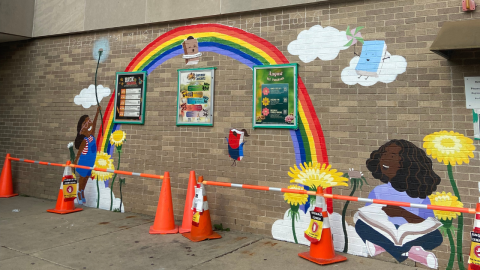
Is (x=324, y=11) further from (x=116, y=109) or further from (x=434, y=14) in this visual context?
(x=116, y=109)

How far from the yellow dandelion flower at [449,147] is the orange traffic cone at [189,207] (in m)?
3.82

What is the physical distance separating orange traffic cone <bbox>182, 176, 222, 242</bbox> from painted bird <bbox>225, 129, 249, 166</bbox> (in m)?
0.88

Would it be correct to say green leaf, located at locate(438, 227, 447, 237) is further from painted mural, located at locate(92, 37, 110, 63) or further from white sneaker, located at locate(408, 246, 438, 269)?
painted mural, located at locate(92, 37, 110, 63)

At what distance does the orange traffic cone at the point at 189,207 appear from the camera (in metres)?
6.26

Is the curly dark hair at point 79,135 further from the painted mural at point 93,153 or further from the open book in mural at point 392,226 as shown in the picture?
the open book in mural at point 392,226

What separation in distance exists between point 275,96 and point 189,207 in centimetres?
250

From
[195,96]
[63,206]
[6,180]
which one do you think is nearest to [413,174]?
[195,96]

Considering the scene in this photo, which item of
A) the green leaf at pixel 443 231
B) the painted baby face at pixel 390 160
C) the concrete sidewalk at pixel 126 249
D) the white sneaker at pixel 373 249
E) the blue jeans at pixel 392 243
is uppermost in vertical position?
the painted baby face at pixel 390 160

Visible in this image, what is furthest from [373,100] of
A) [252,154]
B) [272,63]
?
[252,154]

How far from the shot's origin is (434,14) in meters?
5.09

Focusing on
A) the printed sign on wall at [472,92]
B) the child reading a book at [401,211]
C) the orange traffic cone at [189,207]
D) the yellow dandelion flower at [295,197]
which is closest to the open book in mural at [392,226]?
the child reading a book at [401,211]

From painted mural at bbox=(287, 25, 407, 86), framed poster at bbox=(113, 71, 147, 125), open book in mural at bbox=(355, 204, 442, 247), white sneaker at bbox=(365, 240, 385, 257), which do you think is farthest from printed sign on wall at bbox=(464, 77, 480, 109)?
framed poster at bbox=(113, 71, 147, 125)

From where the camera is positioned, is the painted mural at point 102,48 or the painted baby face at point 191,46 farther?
the painted mural at point 102,48

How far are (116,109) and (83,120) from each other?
1.09 metres
